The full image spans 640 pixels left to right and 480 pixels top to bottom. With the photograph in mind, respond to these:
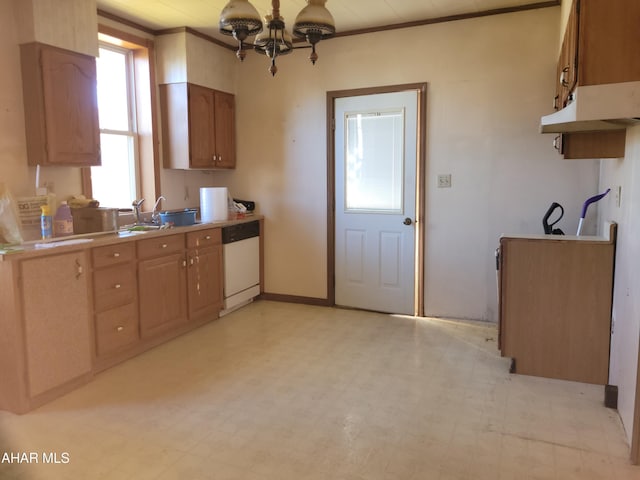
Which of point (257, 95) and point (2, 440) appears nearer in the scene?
point (2, 440)

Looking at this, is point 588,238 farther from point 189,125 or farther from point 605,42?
point 189,125

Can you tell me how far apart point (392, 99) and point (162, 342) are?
116 inches

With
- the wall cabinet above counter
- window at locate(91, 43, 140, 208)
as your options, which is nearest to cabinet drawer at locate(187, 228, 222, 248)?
window at locate(91, 43, 140, 208)

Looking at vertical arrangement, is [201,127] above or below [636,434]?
above

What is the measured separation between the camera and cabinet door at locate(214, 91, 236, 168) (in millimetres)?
4879

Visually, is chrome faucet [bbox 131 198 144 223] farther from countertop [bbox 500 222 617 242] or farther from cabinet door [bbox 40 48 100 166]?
countertop [bbox 500 222 617 242]

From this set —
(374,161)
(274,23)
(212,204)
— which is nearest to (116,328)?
(212,204)

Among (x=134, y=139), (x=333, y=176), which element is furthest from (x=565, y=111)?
(x=134, y=139)

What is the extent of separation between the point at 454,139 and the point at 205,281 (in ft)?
8.46

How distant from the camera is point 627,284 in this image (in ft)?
8.28

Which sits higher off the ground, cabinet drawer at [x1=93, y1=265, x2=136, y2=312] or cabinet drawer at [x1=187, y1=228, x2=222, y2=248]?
cabinet drawer at [x1=187, y1=228, x2=222, y2=248]

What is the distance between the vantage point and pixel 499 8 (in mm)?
3963

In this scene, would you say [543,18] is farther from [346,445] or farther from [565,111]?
[346,445]

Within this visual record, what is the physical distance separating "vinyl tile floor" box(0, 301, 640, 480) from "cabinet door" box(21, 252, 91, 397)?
0.19m
